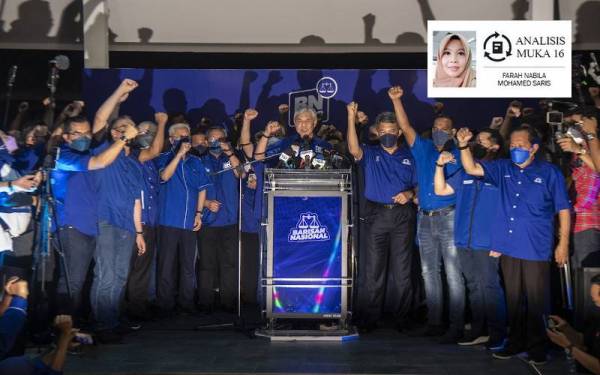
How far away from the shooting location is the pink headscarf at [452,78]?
6.41 metres

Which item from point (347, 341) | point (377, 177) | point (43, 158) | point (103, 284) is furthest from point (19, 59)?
point (347, 341)

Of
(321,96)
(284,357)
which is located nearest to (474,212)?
(284,357)

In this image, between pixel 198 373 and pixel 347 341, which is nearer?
pixel 198 373

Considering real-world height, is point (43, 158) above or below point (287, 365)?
above

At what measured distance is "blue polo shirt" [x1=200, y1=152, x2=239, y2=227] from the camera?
308 inches

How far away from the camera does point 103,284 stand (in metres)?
6.15

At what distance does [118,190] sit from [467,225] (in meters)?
2.69

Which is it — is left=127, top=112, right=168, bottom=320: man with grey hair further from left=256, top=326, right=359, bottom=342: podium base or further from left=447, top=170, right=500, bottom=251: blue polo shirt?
left=447, top=170, right=500, bottom=251: blue polo shirt

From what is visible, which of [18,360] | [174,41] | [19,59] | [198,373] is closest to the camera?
[18,360]

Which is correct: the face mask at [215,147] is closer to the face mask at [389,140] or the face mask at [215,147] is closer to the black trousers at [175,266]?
the black trousers at [175,266]

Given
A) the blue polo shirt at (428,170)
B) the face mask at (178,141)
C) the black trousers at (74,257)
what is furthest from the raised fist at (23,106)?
the blue polo shirt at (428,170)

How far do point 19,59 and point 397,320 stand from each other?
160 inches

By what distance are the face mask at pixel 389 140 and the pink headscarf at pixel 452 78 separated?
0.53m

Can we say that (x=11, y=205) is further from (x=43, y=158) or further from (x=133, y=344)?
(x=133, y=344)
